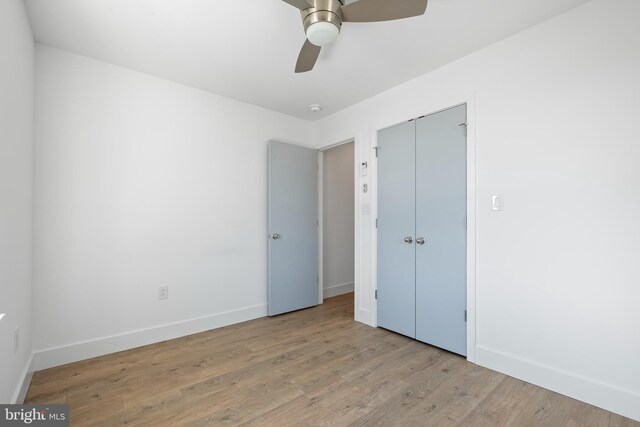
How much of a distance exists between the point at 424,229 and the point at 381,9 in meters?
1.80

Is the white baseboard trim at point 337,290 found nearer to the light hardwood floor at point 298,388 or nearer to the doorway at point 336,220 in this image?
the doorway at point 336,220

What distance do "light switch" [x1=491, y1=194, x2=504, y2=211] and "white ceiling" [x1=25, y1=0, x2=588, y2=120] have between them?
1185mm

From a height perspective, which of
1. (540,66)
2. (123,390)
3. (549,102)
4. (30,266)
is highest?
(540,66)

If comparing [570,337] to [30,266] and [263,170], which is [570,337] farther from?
[30,266]

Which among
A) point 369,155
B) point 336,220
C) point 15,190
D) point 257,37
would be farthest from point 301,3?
point 336,220

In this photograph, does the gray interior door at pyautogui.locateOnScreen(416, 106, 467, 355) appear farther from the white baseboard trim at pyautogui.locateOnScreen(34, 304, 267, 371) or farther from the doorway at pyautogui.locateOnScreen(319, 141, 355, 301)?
the white baseboard trim at pyautogui.locateOnScreen(34, 304, 267, 371)

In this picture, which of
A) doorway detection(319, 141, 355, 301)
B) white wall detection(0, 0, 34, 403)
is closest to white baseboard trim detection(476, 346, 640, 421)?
doorway detection(319, 141, 355, 301)

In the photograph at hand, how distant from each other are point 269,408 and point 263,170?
2484 mm

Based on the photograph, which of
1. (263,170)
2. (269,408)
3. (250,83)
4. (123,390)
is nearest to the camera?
(269,408)

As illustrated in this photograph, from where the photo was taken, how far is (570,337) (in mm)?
1866

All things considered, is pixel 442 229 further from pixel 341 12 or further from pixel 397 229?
pixel 341 12

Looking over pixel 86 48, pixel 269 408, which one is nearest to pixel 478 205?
pixel 269 408

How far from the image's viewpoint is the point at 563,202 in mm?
1891

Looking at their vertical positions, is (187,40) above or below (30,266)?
above
